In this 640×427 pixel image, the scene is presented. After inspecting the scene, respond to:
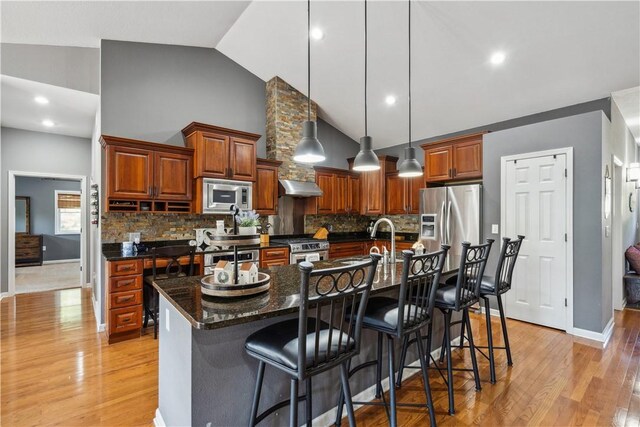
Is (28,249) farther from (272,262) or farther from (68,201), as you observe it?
(272,262)

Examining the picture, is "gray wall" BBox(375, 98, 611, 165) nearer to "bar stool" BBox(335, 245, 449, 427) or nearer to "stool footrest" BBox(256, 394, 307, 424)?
"bar stool" BBox(335, 245, 449, 427)

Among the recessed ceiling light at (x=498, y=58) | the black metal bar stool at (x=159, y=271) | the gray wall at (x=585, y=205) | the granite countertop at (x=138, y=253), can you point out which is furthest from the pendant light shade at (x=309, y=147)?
the gray wall at (x=585, y=205)

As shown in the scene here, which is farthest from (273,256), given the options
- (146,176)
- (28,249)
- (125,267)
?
(28,249)

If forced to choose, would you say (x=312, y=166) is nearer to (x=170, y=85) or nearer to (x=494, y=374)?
(x=170, y=85)

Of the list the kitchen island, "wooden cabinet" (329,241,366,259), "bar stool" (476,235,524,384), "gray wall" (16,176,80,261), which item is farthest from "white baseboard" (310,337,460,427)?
"gray wall" (16,176,80,261)

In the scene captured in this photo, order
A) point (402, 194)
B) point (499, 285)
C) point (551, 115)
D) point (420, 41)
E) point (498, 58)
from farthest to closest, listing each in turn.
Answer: point (402, 194) < point (551, 115) < point (420, 41) < point (498, 58) < point (499, 285)

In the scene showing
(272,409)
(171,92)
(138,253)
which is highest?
(171,92)

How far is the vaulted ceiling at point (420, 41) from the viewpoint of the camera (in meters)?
3.14

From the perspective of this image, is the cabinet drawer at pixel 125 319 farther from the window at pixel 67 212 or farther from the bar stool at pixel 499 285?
the window at pixel 67 212

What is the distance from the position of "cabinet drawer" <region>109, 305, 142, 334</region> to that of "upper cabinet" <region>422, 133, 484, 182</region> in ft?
14.6

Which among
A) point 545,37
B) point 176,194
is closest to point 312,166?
point 176,194

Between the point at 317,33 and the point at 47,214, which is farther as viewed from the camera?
the point at 47,214

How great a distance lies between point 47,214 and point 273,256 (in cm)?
781

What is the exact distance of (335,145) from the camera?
20.7 ft
